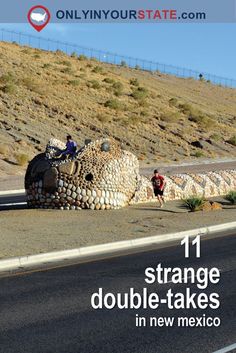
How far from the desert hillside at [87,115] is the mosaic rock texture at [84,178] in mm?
19351

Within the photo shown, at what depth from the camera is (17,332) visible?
27.3 ft

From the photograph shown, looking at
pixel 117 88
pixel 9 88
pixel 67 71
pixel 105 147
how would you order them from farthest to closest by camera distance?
pixel 67 71 → pixel 117 88 → pixel 9 88 → pixel 105 147

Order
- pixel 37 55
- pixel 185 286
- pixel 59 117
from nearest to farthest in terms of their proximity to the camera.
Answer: pixel 185 286 < pixel 59 117 < pixel 37 55

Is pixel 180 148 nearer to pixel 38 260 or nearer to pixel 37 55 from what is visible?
pixel 37 55

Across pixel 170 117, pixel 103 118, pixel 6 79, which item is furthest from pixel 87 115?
pixel 170 117

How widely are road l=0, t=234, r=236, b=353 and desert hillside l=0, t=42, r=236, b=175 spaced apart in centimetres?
2924

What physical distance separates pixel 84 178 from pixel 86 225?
285cm

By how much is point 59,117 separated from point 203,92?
62.4 metres

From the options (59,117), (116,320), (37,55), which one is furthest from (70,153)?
(37,55)

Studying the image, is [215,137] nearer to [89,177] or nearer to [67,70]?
[67,70]

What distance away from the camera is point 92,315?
9.21 metres

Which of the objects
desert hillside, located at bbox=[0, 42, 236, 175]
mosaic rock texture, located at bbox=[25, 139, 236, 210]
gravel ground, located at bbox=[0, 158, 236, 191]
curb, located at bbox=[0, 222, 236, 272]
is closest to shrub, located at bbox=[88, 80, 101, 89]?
desert hillside, located at bbox=[0, 42, 236, 175]

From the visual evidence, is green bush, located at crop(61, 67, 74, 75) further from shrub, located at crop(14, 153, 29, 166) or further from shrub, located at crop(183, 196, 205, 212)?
shrub, located at crop(183, 196, 205, 212)

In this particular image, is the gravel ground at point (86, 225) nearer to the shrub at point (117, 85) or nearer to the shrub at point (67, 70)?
the shrub at point (117, 85)
